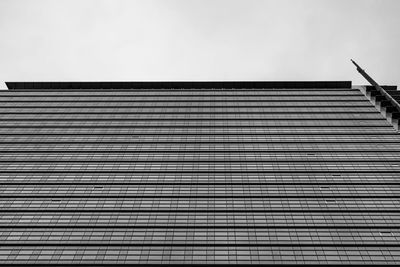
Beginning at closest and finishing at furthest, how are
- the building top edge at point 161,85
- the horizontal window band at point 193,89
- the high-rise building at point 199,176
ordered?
1. the high-rise building at point 199,176
2. the horizontal window band at point 193,89
3. the building top edge at point 161,85

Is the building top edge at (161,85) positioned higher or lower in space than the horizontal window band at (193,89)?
higher

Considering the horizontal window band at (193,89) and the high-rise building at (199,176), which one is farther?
the horizontal window band at (193,89)

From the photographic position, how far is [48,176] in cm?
7381

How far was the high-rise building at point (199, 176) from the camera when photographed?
58.9 m

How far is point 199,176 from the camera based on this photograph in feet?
241

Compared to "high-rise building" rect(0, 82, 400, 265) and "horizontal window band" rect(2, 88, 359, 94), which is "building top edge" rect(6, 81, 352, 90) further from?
"high-rise building" rect(0, 82, 400, 265)

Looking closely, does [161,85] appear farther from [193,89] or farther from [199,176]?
[199,176]

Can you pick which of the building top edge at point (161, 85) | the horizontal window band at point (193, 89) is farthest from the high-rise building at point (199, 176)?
the building top edge at point (161, 85)

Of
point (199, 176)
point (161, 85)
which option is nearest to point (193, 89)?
point (161, 85)

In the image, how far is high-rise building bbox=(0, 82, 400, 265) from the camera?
2318 inches

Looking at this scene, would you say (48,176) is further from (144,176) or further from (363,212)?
(363,212)

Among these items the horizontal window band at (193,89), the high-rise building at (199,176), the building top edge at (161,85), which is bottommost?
the high-rise building at (199,176)

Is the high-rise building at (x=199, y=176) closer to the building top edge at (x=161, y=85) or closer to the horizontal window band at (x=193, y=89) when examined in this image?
the horizontal window band at (x=193, y=89)

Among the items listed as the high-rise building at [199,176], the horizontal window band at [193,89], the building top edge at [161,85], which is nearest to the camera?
the high-rise building at [199,176]
